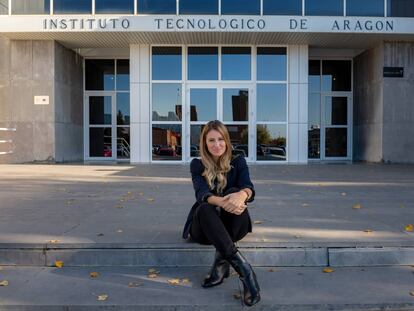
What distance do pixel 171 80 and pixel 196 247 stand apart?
13737 mm

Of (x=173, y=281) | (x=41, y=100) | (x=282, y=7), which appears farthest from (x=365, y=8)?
(x=173, y=281)

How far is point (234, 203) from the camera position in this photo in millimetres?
4379

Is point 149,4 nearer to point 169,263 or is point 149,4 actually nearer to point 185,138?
point 185,138

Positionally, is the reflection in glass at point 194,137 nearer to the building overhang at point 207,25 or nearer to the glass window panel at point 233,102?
the glass window panel at point 233,102

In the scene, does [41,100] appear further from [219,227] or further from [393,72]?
[219,227]

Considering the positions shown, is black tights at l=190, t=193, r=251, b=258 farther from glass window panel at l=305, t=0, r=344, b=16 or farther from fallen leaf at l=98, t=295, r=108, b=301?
glass window panel at l=305, t=0, r=344, b=16

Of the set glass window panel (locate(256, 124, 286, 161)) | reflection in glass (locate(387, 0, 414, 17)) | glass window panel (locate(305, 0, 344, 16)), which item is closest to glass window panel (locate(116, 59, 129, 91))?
glass window panel (locate(256, 124, 286, 161))

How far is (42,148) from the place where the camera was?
57.6 ft

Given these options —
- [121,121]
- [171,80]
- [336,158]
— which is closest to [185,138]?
[171,80]

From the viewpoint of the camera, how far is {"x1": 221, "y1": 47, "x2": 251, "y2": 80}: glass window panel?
18250 mm

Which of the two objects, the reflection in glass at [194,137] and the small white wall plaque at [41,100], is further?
the reflection in glass at [194,137]

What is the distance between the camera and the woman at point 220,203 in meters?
4.27

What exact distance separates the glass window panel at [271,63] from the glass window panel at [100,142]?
6.70 m

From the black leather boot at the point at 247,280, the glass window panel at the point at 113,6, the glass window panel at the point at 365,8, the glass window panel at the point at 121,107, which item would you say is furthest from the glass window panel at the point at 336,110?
the black leather boot at the point at 247,280
